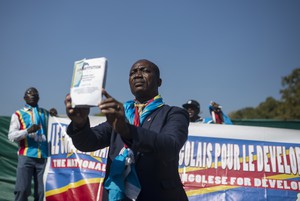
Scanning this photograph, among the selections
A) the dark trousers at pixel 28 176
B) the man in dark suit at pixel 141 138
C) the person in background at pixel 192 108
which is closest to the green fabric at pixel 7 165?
the dark trousers at pixel 28 176

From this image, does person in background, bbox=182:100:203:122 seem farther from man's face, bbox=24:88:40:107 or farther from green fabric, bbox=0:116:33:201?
green fabric, bbox=0:116:33:201

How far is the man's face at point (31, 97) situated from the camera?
614cm

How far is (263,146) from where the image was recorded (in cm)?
560

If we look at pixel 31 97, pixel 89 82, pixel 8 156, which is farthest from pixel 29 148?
pixel 89 82

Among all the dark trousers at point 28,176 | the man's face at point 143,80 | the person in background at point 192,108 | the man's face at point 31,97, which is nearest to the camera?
the man's face at point 143,80

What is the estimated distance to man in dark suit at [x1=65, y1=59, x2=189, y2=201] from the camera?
1.73m

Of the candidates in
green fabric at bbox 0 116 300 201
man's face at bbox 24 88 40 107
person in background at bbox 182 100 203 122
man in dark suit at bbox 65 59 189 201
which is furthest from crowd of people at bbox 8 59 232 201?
green fabric at bbox 0 116 300 201

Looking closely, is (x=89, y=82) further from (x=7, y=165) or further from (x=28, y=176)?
(x=7, y=165)

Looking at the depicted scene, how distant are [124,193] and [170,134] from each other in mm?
475

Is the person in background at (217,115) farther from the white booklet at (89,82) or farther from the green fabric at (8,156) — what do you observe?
the white booklet at (89,82)

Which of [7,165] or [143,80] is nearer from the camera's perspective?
[143,80]

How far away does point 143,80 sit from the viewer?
→ 2.28 meters

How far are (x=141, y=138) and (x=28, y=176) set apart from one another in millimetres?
4447

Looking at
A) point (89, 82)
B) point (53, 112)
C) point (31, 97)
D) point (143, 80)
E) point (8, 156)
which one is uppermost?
point (31, 97)
